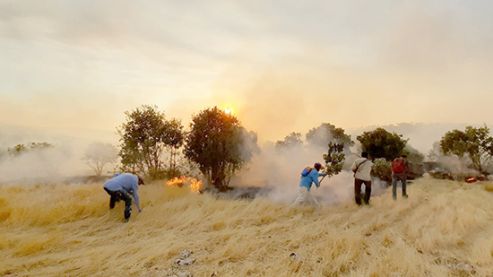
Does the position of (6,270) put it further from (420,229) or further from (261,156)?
(261,156)

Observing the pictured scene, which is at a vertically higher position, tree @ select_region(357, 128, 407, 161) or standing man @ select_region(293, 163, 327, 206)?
tree @ select_region(357, 128, 407, 161)

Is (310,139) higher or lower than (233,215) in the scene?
higher

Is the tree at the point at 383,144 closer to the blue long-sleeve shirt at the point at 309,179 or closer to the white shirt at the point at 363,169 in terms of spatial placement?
the white shirt at the point at 363,169

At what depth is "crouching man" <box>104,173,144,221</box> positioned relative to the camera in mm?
10883

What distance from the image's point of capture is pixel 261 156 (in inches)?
1066

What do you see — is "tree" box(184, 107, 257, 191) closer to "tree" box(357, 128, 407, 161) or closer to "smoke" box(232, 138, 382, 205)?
"smoke" box(232, 138, 382, 205)

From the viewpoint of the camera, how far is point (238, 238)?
824 centimetres

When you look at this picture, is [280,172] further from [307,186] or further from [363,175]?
[307,186]

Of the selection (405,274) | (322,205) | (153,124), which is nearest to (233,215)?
(322,205)

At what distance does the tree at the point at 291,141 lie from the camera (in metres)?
36.9

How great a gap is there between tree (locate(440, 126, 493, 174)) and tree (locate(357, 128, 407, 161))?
4.83 metres

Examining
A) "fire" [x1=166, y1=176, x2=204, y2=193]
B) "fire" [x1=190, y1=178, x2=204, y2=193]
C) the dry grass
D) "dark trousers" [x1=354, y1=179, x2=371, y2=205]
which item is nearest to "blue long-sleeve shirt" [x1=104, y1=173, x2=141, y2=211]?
the dry grass

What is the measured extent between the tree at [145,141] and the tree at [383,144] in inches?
825

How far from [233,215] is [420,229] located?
5.13 metres
